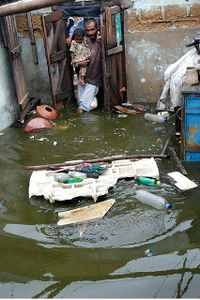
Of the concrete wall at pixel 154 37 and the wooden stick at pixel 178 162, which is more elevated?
the concrete wall at pixel 154 37

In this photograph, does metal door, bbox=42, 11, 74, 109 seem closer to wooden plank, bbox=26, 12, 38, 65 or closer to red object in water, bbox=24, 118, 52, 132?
wooden plank, bbox=26, 12, 38, 65

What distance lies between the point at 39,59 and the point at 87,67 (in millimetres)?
1451

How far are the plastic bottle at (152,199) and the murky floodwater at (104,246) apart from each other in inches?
3.5

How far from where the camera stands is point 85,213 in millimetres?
4996

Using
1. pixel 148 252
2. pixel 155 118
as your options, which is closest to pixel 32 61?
pixel 155 118

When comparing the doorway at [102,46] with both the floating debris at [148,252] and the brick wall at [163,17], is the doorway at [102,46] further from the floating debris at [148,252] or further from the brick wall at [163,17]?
the floating debris at [148,252]

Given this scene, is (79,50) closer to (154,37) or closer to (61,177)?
(154,37)

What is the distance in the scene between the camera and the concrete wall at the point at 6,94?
8461 millimetres

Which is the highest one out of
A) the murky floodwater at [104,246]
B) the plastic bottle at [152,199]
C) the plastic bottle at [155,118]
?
the plastic bottle at [155,118]

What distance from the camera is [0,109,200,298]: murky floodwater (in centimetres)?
376

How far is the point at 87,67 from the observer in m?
9.29

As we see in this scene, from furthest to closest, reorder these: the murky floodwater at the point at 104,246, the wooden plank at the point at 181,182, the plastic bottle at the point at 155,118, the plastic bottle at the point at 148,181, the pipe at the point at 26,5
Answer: the plastic bottle at the point at 155,118, the plastic bottle at the point at 148,181, the wooden plank at the point at 181,182, the pipe at the point at 26,5, the murky floodwater at the point at 104,246

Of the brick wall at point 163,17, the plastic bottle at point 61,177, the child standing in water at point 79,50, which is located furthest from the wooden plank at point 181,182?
the child standing in water at point 79,50

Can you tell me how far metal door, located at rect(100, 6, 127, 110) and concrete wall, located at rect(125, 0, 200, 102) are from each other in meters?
0.26
